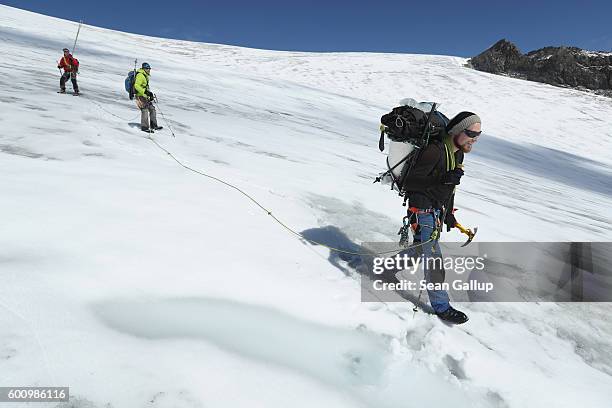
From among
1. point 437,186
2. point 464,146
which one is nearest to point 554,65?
point 464,146

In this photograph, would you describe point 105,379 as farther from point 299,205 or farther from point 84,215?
point 299,205

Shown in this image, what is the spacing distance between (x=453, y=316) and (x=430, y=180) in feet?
3.89

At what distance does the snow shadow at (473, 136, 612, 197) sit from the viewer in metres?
14.9

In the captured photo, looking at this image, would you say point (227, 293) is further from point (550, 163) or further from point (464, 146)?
point (550, 163)

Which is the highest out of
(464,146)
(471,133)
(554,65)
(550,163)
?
(554,65)

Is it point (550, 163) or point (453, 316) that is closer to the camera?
point (453, 316)

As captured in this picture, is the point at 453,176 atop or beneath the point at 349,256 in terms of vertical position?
atop

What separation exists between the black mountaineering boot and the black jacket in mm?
915

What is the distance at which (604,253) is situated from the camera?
5.67m

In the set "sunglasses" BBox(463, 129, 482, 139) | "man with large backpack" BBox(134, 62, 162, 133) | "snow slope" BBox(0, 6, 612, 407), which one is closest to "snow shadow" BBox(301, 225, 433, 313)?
"snow slope" BBox(0, 6, 612, 407)

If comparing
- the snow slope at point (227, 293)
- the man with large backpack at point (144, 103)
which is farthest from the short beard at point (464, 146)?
the man with large backpack at point (144, 103)

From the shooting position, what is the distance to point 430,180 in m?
3.25

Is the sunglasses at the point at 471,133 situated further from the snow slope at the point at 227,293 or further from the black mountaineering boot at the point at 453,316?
the snow slope at the point at 227,293

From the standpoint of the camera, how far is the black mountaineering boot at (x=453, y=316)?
3.25 meters
